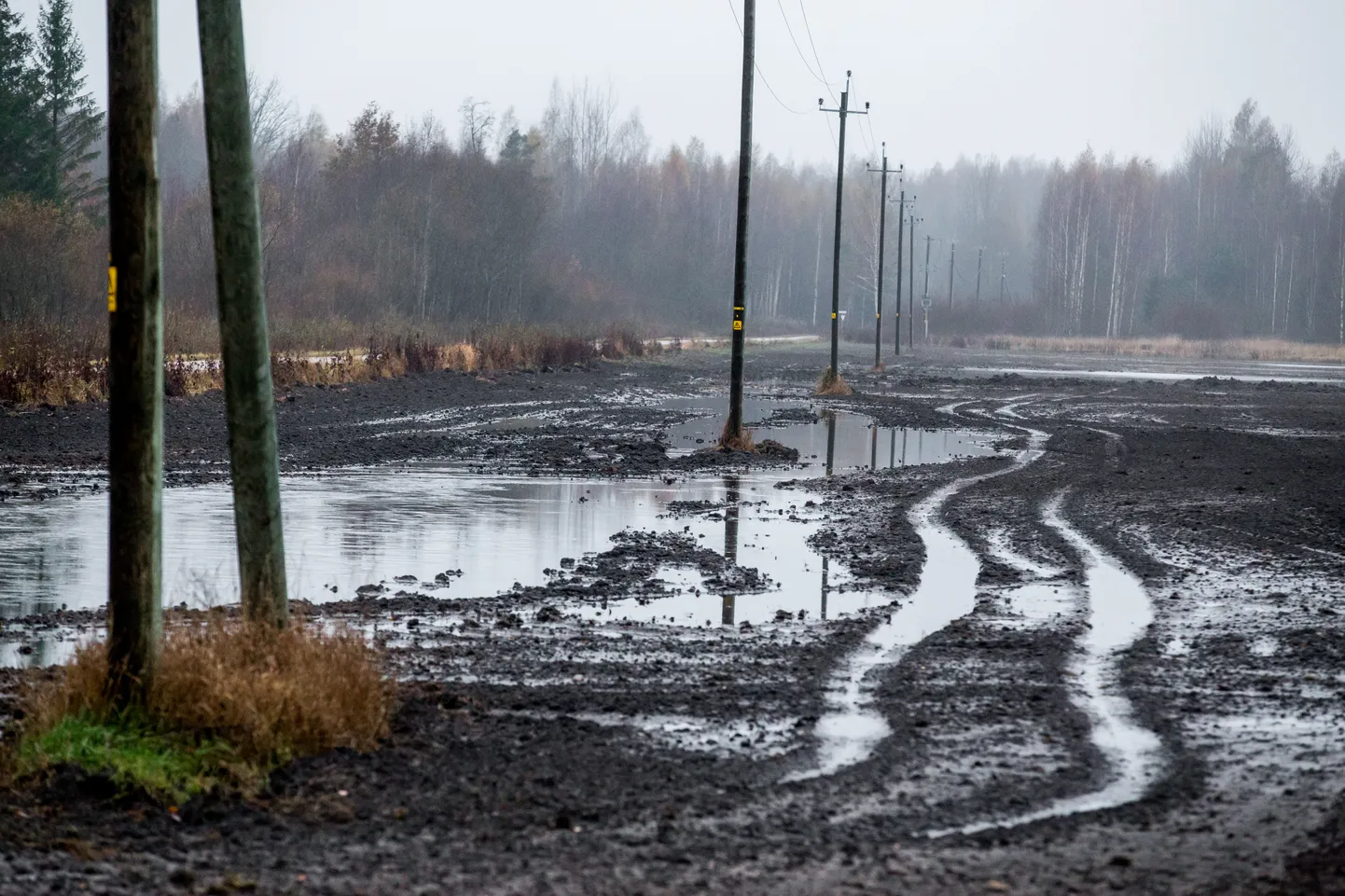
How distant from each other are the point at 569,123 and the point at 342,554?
123706 mm

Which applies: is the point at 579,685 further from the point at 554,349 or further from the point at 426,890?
the point at 554,349

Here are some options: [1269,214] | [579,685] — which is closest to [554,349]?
[579,685]

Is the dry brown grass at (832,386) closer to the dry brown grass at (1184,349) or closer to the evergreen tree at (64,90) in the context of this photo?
the evergreen tree at (64,90)

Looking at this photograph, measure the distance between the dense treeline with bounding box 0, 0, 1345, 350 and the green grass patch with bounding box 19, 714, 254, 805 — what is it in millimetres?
25862

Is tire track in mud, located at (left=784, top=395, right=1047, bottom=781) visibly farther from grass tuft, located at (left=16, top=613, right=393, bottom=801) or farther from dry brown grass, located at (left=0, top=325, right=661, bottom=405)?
dry brown grass, located at (left=0, top=325, right=661, bottom=405)

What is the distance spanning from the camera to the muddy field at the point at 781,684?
18.2ft

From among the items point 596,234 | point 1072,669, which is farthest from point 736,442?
point 596,234

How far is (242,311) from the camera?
742cm

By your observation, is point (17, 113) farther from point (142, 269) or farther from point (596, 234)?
point (596, 234)

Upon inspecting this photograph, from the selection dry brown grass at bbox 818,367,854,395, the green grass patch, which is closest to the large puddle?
the green grass patch

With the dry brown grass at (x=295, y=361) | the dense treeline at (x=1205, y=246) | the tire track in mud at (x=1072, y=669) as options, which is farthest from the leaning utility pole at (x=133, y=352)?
the dense treeline at (x=1205, y=246)

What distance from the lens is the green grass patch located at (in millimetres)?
6160

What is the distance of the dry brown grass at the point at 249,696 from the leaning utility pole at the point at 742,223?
16.3m

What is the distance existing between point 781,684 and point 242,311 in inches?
143
